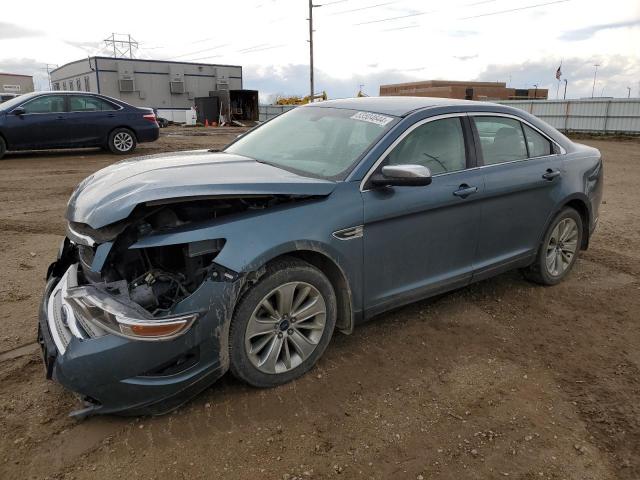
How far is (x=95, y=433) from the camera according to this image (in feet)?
8.73

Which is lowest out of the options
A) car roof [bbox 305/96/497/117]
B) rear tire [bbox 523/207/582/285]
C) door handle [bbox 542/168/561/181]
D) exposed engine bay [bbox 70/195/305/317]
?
rear tire [bbox 523/207/582/285]

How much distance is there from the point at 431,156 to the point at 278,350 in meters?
1.75

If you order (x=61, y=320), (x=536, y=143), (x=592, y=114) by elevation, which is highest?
(x=592, y=114)

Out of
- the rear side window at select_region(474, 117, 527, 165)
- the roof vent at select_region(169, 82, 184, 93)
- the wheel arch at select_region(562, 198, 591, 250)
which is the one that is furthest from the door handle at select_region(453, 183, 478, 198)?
the roof vent at select_region(169, 82, 184, 93)

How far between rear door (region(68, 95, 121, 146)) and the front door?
10.9m

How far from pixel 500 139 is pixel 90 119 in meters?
11.0

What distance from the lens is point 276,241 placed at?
2834mm

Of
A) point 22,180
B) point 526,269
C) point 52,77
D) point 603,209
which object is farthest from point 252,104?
point 526,269

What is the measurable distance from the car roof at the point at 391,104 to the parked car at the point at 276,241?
0.07ft

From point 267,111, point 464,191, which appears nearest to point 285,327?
point 464,191

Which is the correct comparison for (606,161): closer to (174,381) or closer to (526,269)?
(526,269)

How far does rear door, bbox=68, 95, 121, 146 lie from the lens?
12.2 m

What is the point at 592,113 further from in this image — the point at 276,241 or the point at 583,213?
the point at 276,241

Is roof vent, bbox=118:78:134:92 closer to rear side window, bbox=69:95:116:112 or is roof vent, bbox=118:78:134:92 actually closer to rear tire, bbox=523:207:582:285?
rear side window, bbox=69:95:116:112
